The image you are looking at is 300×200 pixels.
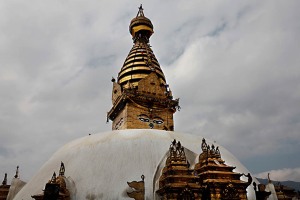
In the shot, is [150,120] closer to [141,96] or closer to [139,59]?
[141,96]

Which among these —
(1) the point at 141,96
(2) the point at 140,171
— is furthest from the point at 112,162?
(1) the point at 141,96

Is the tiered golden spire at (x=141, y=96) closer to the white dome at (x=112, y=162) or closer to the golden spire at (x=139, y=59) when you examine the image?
the golden spire at (x=139, y=59)

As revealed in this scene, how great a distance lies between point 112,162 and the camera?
14.6 metres

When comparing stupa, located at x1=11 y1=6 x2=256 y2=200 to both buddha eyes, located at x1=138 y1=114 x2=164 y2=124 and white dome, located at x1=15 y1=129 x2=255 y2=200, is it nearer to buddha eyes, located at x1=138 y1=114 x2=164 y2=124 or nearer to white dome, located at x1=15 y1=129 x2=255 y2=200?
white dome, located at x1=15 y1=129 x2=255 y2=200

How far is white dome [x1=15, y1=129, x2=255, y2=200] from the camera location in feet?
44.2

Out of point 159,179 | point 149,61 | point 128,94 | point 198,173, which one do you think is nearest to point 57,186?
point 159,179

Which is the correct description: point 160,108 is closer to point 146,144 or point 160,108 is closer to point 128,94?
point 128,94

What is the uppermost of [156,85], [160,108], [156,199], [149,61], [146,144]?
[149,61]

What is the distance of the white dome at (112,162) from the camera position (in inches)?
531

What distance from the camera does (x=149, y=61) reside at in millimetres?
32031

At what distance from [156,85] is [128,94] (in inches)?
139

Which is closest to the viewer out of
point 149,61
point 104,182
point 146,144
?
point 104,182

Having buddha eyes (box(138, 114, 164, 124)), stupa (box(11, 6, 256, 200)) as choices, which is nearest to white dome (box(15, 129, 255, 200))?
stupa (box(11, 6, 256, 200))

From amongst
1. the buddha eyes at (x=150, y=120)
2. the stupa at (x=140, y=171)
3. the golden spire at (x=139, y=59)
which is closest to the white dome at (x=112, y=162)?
the stupa at (x=140, y=171)
